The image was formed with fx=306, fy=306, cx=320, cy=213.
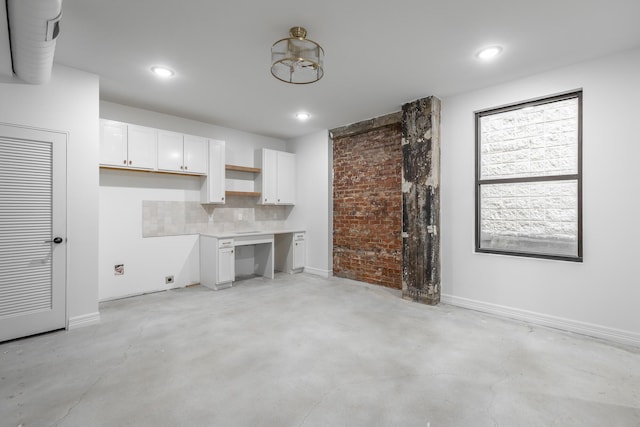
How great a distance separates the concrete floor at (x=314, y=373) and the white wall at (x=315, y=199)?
7.18 feet

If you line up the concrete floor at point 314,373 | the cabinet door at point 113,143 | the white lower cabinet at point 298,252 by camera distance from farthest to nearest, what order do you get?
the white lower cabinet at point 298,252 → the cabinet door at point 113,143 → the concrete floor at point 314,373

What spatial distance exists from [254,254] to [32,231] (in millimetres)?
3352

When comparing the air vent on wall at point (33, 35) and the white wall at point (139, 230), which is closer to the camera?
the air vent on wall at point (33, 35)

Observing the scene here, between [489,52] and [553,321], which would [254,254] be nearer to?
[553,321]

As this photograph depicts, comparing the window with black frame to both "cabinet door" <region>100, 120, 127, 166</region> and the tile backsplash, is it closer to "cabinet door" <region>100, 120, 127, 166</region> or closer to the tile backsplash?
the tile backsplash

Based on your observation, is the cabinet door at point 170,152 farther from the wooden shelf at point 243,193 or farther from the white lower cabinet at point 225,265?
the white lower cabinet at point 225,265

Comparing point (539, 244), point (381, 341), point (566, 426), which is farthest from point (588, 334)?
point (381, 341)

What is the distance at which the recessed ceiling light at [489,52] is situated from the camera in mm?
2878

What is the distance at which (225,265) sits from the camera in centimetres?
479

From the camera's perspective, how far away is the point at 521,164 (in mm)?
3535

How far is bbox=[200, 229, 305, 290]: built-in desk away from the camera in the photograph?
4746 mm

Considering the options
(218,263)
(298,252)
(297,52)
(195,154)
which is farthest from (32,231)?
(298,252)

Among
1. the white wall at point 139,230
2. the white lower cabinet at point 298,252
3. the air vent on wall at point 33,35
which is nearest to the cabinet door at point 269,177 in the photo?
the white lower cabinet at point 298,252

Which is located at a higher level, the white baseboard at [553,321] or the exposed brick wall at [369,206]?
the exposed brick wall at [369,206]
